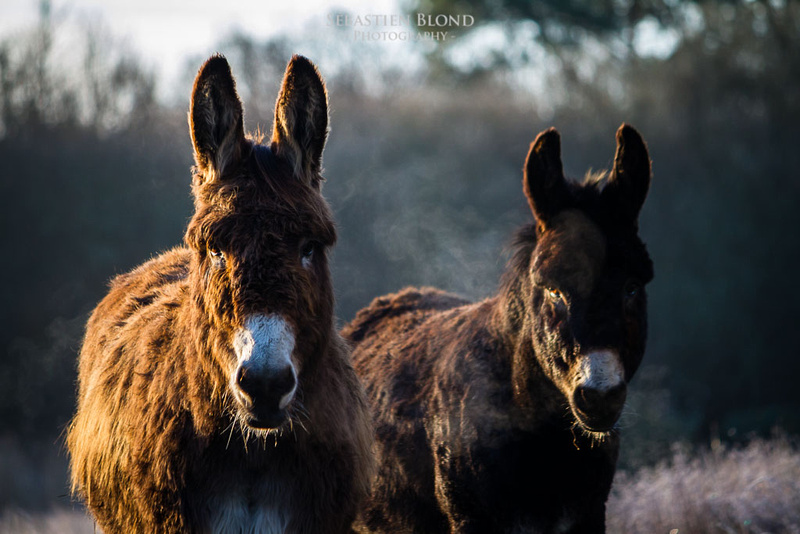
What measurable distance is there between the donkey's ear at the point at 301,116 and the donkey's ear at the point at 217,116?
19cm

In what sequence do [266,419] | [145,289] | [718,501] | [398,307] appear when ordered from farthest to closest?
[718,501] < [398,307] < [145,289] < [266,419]

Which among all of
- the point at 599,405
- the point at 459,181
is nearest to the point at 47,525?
the point at 599,405

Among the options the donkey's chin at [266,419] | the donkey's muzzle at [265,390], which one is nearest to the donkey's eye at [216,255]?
the donkey's muzzle at [265,390]

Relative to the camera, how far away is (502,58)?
19078mm

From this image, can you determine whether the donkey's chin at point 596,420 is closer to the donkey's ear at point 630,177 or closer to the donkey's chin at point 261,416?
the donkey's ear at point 630,177

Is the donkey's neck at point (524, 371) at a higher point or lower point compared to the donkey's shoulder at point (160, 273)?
lower

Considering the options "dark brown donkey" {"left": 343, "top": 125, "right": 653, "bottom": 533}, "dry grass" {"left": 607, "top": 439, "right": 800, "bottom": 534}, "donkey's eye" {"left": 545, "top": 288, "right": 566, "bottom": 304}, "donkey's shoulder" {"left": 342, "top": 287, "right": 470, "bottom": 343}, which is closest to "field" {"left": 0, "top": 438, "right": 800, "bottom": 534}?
"dry grass" {"left": 607, "top": 439, "right": 800, "bottom": 534}

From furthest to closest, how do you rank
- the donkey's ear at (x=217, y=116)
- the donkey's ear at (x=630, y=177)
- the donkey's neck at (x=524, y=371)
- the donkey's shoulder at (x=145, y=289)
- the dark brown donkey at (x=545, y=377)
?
the donkey's shoulder at (x=145, y=289) < the donkey's ear at (x=630, y=177) < the donkey's neck at (x=524, y=371) < the dark brown donkey at (x=545, y=377) < the donkey's ear at (x=217, y=116)

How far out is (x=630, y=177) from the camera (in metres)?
3.68

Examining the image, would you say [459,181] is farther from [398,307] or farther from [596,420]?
[596,420]

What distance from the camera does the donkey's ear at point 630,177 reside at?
3.65 metres

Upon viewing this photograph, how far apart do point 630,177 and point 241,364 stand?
230cm

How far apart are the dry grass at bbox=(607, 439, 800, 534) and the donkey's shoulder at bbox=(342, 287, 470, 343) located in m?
2.35

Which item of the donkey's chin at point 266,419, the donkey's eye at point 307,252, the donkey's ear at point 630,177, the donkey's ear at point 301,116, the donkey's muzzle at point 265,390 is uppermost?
the donkey's ear at point 301,116
